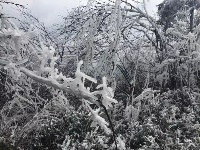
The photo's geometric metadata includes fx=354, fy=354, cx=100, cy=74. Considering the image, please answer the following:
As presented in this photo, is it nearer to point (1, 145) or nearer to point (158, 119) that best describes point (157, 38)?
point (158, 119)

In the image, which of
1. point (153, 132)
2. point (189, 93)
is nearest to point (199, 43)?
point (189, 93)

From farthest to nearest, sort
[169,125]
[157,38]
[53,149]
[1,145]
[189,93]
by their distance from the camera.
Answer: [157,38], [189,93], [169,125], [53,149], [1,145]

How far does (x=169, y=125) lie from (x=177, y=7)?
557 cm

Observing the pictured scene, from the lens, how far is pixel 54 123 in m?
7.46

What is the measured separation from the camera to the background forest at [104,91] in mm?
5121

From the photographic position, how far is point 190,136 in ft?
23.3

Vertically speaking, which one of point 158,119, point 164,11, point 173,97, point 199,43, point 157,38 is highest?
point 164,11

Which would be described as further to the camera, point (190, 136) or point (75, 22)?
point (75, 22)

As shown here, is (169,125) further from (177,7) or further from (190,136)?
(177,7)

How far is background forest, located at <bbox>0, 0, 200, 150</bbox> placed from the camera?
202 inches

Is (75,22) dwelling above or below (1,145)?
above

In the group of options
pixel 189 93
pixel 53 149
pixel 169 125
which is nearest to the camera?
pixel 53 149

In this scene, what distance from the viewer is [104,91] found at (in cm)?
380

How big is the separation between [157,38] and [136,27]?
2.48ft
